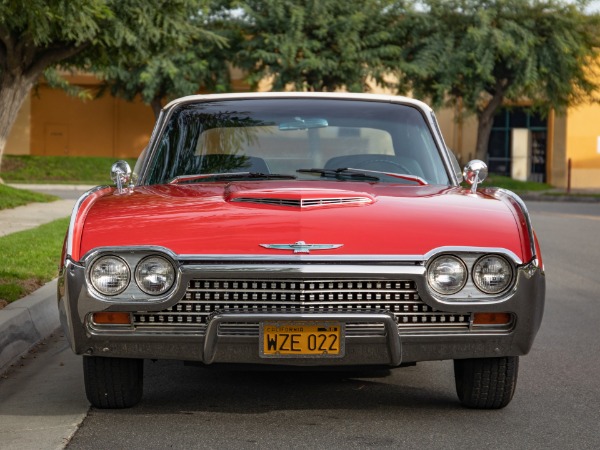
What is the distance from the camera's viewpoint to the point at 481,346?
5082mm

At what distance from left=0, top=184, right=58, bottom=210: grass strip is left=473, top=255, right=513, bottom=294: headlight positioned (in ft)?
49.8

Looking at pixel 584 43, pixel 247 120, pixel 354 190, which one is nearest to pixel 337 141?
pixel 247 120

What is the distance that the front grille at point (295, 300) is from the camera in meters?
4.91

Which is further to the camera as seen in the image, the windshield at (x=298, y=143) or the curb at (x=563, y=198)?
the curb at (x=563, y=198)

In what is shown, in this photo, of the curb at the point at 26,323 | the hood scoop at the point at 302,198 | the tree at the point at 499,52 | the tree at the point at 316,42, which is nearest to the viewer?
the hood scoop at the point at 302,198

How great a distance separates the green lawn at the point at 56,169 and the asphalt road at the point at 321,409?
31025mm

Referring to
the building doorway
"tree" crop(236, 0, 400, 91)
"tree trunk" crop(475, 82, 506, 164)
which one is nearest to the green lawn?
"tree" crop(236, 0, 400, 91)

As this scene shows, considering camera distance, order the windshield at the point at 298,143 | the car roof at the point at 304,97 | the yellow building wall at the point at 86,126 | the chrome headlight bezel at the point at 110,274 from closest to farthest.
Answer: the chrome headlight bezel at the point at 110,274
the windshield at the point at 298,143
the car roof at the point at 304,97
the yellow building wall at the point at 86,126

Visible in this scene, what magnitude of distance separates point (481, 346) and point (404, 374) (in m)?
1.61

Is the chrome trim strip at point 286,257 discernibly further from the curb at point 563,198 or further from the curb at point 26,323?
the curb at point 563,198

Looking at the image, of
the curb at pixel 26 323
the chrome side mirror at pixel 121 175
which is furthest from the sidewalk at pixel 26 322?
the chrome side mirror at pixel 121 175

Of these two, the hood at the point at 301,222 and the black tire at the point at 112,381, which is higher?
the hood at the point at 301,222

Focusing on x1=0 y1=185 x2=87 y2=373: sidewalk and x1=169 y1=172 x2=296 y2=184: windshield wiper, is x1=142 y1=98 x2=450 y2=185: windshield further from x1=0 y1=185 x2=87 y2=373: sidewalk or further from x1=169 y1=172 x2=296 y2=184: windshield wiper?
x1=0 y1=185 x2=87 y2=373: sidewalk

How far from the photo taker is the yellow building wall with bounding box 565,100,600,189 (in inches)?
1730
